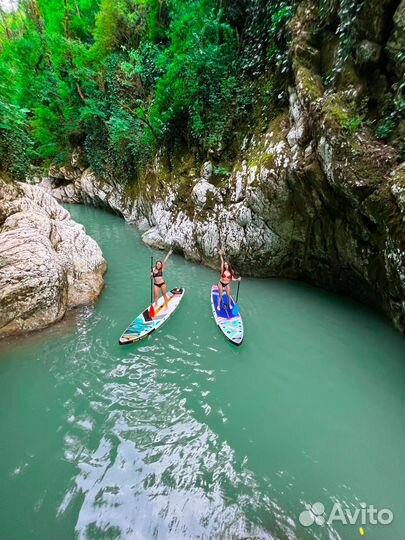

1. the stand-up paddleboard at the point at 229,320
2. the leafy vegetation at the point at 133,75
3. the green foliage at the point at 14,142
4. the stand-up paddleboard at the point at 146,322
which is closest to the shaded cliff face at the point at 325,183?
the leafy vegetation at the point at 133,75

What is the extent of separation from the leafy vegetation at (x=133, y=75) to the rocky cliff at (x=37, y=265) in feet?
5.88

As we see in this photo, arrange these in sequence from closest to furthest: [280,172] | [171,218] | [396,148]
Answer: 1. [396,148]
2. [280,172]
3. [171,218]

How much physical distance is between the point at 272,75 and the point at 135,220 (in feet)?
35.9

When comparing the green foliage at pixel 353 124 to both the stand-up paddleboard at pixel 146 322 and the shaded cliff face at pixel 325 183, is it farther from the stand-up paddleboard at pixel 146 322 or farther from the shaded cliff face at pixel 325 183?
the stand-up paddleboard at pixel 146 322

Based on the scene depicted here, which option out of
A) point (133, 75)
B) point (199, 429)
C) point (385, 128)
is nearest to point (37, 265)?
point (199, 429)

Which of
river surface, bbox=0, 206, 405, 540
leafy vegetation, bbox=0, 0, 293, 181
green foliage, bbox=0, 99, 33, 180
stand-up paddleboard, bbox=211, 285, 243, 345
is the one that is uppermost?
leafy vegetation, bbox=0, 0, 293, 181

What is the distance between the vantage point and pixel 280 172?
7.16m

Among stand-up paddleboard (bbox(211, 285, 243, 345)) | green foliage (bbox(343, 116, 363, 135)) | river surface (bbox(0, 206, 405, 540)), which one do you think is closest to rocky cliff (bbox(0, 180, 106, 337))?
river surface (bbox(0, 206, 405, 540))

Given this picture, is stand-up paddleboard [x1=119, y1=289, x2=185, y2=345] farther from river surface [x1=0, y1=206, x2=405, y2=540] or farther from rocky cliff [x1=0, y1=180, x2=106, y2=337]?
rocky cliff [x1=0, y1=180, x2=106, y2=337]

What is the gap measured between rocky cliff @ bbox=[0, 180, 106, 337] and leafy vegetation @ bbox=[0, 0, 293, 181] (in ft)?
5.88

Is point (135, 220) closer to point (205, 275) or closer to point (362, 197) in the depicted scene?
point (205, 275)

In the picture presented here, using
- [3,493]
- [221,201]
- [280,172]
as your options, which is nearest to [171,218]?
[221,201]

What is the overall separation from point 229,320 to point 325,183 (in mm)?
4114

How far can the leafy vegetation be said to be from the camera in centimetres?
846
